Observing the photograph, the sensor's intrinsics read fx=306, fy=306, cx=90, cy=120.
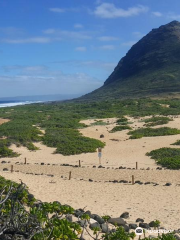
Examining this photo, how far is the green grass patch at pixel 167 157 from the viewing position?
17578 mm

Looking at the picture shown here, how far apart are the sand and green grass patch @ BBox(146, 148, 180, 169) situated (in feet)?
1.98

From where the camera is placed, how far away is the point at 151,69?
104625mm

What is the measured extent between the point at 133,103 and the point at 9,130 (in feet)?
100

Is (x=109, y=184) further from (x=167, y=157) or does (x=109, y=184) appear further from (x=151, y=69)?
(x=151, y=69)

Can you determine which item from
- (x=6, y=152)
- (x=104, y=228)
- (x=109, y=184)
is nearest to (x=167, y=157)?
(x=109, y=184)

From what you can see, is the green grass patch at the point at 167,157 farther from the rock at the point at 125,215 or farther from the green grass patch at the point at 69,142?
the rock at the point at 125,215

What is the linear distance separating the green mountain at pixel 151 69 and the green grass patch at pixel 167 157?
164 ft

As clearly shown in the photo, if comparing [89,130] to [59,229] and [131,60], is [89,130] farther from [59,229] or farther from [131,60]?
[131,60]

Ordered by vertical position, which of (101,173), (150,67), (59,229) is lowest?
(101,173)

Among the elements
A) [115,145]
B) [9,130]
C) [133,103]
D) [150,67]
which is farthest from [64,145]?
[150,67]

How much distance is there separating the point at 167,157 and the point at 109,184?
639cm

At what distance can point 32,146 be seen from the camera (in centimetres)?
2439

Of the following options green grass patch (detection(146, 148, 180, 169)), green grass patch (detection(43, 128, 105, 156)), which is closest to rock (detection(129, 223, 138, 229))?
green grass patch (detection(146, 148, 180, 169))

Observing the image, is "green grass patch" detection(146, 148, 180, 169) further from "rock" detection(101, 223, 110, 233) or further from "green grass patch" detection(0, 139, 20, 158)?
"rock" detection(101, 223, 110, 233)
